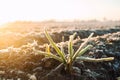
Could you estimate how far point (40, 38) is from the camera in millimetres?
15641

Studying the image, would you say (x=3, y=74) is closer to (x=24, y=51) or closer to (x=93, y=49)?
(x=24, y=51)

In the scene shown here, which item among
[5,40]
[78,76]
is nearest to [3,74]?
[78,76]

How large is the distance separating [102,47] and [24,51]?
3.03m

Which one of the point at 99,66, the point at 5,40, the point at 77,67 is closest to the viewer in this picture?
the point at 77,67

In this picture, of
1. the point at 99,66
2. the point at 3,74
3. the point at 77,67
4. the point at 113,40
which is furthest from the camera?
the point at 113,40

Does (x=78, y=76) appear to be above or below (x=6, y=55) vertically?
below

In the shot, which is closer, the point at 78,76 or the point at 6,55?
the point at 78,76

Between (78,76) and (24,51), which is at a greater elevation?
(24,51)

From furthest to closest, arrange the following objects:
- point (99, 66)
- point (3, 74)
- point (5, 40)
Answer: point (5, 40)
point (99, 66)
point (3, 74)

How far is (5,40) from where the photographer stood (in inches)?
589

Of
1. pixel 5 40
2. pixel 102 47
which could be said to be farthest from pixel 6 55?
pixel 5 40

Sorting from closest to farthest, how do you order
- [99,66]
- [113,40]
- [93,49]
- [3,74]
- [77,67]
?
1. [3,74]
2. [77,67]
3. [99,66]
4. [93,49]
5. [113,40]

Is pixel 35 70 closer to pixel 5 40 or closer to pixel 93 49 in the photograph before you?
pixel 93 49

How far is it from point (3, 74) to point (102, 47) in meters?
4.17
